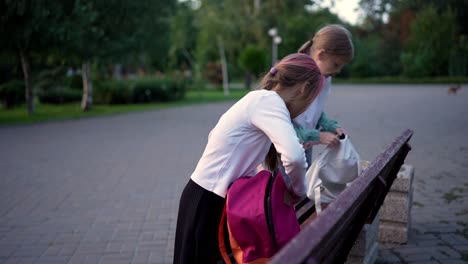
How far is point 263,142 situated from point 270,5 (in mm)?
43853

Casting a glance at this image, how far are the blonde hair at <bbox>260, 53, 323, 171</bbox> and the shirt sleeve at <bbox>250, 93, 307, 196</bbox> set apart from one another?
0.45 feet

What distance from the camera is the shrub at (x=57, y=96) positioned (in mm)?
26391

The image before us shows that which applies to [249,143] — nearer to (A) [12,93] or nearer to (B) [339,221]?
(B) [339,221]

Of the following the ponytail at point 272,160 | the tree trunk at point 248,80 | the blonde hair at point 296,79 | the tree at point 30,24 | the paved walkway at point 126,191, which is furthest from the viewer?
the tree trunk at point 248,80

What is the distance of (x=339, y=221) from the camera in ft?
5.42

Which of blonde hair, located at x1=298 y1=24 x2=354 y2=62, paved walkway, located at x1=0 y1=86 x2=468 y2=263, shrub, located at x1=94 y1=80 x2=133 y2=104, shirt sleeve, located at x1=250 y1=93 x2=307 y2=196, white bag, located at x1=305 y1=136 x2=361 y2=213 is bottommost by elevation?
paved walkway, located at x1=0 y1=86 x2=468 y2=263

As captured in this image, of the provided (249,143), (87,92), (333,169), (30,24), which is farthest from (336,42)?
(87,92)

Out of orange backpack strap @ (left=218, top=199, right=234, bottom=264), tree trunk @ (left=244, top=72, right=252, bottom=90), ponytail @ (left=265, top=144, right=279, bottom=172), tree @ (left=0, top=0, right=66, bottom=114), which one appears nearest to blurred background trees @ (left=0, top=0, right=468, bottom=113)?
tree @ (left=0, top=0, right=66, bottom=114)

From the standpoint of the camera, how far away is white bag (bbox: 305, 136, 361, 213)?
119 inches

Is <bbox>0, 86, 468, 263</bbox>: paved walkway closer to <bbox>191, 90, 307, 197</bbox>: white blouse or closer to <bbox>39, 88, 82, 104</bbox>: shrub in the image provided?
<bbox>191, 90, 307, 197</bbox>: white blouse

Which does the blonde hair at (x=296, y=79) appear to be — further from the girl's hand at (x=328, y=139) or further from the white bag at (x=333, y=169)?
the white bag at (x=333, y=169)

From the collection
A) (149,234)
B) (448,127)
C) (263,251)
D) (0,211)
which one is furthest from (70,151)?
(448,127)

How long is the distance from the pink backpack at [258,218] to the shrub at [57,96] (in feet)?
86.6

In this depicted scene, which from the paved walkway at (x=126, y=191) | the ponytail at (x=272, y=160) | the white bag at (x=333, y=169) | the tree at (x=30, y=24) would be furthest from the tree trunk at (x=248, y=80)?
the ponytail at (x=272, y=160)
